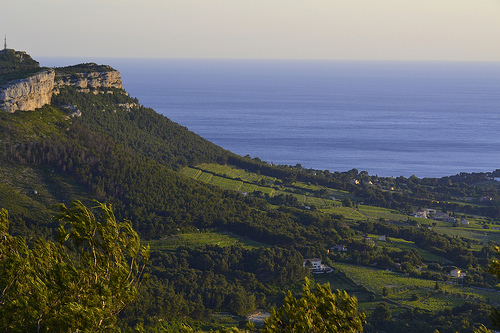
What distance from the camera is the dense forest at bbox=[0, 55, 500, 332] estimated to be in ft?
130

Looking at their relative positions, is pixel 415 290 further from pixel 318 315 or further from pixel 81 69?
pixel 81 69

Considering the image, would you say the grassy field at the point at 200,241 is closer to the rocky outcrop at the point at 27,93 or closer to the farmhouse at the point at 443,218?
the rocky outcrop at the point at 27,93

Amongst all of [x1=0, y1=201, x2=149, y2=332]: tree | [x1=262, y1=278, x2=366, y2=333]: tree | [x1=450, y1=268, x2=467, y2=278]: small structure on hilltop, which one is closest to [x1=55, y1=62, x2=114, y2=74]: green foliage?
[x1=450, y1=268, x2=467, y2=278]: small structure on hilltop

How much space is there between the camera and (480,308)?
1464 inches

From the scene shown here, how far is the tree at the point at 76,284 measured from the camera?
45.8ft

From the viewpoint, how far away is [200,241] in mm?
54656

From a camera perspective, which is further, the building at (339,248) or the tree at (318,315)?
the building at (339,248)

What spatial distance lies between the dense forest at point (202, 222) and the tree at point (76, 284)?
63.7ft

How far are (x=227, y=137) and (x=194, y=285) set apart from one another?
96.9 metres

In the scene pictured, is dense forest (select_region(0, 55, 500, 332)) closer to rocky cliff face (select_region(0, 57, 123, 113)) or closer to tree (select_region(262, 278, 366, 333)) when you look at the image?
rocky cliff face (select_region(0, 57, 123, 113))

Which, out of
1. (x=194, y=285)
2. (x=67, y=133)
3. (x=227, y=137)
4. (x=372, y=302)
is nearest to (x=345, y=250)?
(x=372, y=302)

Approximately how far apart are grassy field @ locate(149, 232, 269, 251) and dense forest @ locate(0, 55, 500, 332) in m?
0.64

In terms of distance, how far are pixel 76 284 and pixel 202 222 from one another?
146 ft

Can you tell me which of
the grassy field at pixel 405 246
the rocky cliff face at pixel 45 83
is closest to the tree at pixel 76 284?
the grassy field at pixel 405 246
